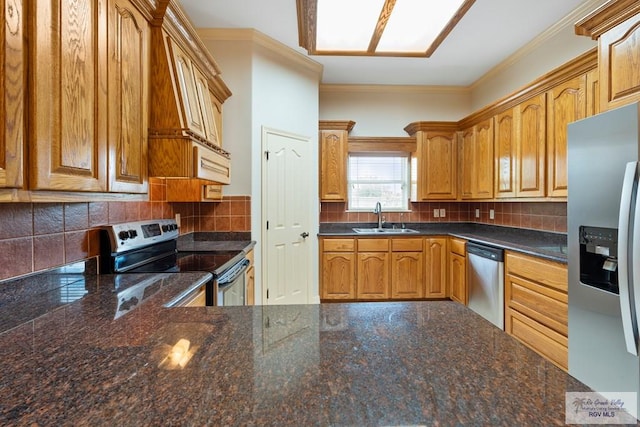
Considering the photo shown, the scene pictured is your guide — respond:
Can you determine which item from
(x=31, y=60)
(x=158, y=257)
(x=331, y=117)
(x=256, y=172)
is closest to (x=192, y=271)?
(x=158, y=257)

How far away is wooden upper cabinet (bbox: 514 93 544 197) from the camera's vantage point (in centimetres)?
249

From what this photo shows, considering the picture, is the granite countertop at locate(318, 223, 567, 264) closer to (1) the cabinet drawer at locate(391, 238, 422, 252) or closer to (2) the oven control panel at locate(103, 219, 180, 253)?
(1) the cabinet drawer at locate(391, 238, 422, 252)

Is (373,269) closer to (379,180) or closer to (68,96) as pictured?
(379,180)

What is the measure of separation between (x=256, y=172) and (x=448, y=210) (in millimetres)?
2696

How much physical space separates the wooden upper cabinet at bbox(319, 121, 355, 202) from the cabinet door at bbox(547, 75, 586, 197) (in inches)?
78.4

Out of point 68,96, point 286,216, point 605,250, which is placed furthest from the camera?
point 286,216

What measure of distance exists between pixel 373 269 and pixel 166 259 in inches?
88.9

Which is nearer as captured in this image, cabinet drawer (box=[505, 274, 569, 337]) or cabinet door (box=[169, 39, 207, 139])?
cabinet door (box=[169, 39, 207, 139])

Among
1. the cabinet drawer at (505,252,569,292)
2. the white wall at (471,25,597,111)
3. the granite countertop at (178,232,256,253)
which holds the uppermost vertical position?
the white wall at (471,25,597,111)

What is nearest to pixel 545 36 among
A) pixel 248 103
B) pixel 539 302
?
pixel 539 302

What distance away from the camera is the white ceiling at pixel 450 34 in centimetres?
246

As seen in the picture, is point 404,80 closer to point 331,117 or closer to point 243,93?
point 331,117

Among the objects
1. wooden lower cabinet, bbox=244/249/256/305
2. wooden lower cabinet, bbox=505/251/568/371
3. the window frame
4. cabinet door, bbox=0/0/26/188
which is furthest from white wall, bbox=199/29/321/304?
wooden lower cabinet, bbox=505/251/568/371

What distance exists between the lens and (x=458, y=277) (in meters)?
3.30
